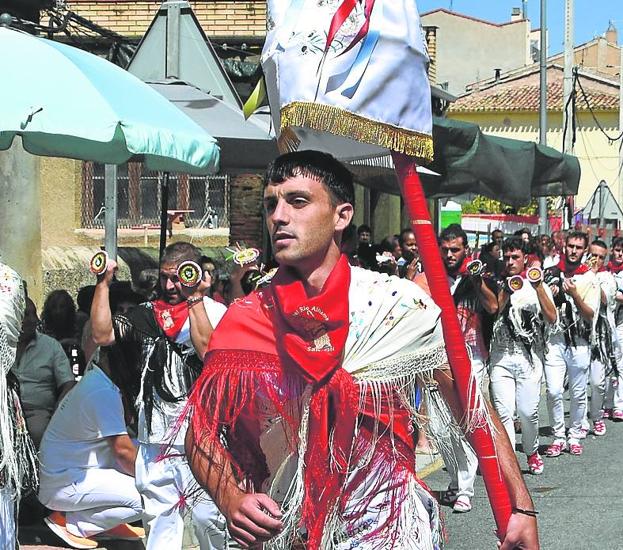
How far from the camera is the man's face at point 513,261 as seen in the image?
10148mm

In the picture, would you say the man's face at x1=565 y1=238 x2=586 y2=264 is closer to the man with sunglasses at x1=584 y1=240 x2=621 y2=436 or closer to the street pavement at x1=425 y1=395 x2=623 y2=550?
the man with sunglasses at x1=584 y1=240 x2=621 y2=436

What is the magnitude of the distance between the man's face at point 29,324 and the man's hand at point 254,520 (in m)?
4.34

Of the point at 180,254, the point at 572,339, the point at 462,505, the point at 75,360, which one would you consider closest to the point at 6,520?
the point at 180,254

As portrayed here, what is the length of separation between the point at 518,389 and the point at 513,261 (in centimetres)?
103

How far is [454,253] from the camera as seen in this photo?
920cm

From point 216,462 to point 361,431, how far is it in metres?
0.43

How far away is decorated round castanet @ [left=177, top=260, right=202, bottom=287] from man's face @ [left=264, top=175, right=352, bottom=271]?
225 centimetres

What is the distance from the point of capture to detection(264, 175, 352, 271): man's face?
3551mm

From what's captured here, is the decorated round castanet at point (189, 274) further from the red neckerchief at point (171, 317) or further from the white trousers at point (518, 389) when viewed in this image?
the white trousers at point (518, 389)

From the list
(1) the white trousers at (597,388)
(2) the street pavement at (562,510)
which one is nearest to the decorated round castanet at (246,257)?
(2) the street pavement at (562,510)

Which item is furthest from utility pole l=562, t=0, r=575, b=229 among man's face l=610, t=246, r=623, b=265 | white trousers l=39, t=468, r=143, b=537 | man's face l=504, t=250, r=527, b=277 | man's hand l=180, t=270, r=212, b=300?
man's hand l=180, t=270, r=212, b=300

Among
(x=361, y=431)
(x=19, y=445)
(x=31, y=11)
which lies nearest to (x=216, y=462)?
(x=361, y=431)

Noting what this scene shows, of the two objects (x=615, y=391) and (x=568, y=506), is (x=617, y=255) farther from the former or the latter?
(x=568, y=506)

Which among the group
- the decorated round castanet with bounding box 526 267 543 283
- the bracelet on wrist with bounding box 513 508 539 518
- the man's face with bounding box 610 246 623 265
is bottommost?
the bracelet on wrist with bounding box 513 508 539 518
